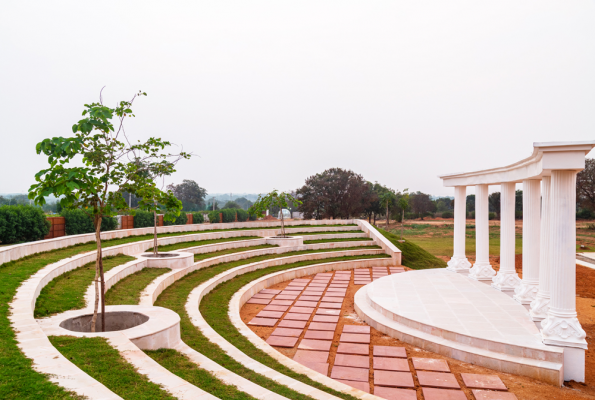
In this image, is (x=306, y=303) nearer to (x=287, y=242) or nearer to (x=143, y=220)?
(x=287, y=242)

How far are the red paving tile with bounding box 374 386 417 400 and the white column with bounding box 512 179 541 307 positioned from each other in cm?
601

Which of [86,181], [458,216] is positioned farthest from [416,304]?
[86,181]

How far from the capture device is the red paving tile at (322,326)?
9.89m

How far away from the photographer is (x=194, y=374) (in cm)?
556

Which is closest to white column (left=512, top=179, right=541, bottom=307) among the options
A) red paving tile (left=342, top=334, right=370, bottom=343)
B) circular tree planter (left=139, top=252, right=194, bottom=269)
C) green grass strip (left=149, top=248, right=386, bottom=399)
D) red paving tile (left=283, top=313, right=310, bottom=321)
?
red paving tile (left=342, top=334, right=370, bottom=343)

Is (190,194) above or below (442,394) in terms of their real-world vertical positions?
above

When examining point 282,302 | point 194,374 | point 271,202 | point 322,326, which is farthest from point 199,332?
point 271,202

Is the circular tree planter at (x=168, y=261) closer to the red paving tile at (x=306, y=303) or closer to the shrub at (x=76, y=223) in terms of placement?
the red paving tile at (x=306, y=303)

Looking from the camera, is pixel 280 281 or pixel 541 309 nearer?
pixel 541 309

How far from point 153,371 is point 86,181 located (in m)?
2.94

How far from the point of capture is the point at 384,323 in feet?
32.3

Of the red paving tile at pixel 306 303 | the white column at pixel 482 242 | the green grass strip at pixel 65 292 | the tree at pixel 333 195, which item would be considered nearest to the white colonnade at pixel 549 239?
the white column at pixel 482 242

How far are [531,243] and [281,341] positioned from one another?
7.35m

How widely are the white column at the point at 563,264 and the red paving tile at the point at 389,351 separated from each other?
2.85 m
